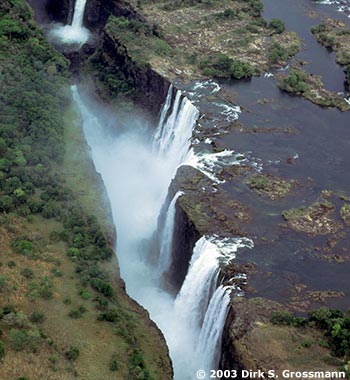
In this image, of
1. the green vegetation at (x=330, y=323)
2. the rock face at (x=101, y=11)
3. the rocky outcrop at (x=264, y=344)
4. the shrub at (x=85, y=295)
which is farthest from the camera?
the rock face at (x=101, y=11)

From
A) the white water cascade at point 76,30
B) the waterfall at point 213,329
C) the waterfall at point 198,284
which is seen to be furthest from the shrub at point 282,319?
the white water cascade at point 76,30

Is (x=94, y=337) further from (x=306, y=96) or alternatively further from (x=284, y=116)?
(x=306, y=96)

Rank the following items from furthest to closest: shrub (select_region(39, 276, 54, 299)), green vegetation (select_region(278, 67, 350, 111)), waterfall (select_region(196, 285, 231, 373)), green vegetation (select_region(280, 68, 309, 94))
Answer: green vegetation (select_region(280, 68, 309, 94)), green vegetation (select_region(278, 67, 350, 111)), shrub (select_region(39, 276, 54, 299)), waterfall (select_region(196, 285, 231, 373))

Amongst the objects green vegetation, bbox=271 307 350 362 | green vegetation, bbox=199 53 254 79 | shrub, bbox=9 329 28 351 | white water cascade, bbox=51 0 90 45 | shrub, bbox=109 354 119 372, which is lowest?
white water cascade, bbox=51 0 90 45

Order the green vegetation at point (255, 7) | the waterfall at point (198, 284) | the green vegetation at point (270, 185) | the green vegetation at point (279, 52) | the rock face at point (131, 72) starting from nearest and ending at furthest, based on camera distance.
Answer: the waterfall at point (198, 284) < the green vegetation at point (270, 185) < the rock face at point (131, 72) < the green vegetation at point (279, 52) < the green vegetation at point (255, 7)

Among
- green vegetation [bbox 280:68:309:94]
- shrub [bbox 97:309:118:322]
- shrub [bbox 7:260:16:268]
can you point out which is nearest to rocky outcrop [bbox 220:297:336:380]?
shrub [bbox 97:309:118:322]

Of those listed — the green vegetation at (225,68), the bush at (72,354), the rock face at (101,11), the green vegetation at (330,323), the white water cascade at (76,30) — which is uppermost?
the green vegetation at (330,323)

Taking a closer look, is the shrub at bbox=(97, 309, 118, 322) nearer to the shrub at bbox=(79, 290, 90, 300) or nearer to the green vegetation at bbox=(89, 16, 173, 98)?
the shrub at bbox=(79, 290, 90, 300)

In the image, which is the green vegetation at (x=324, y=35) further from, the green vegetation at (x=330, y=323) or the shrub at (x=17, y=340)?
the shrub at (x=17, y=340)
